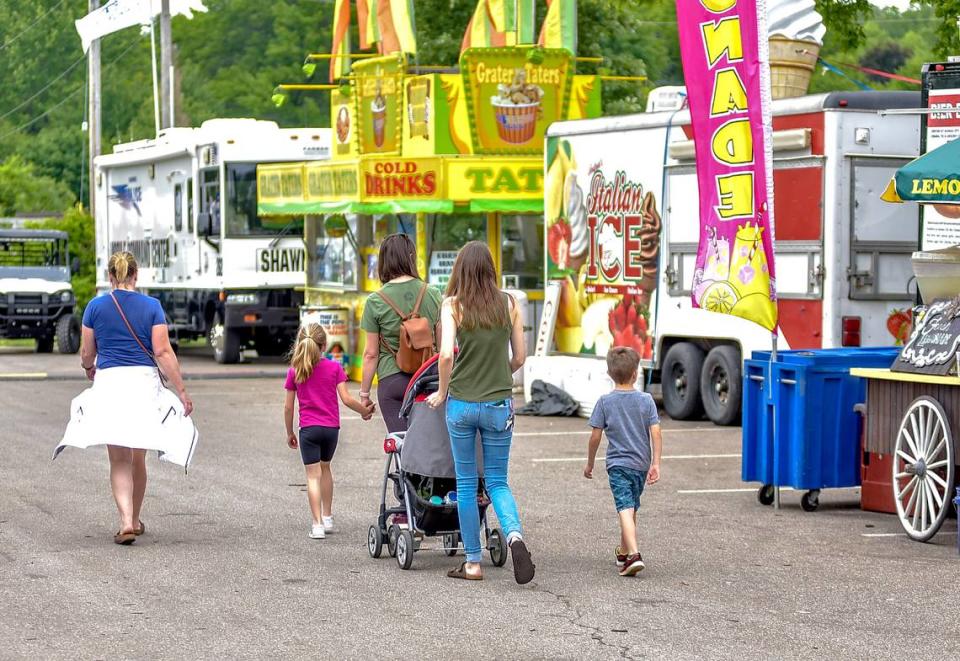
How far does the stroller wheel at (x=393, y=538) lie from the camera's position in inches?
388

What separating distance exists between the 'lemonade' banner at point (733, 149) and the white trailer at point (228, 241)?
1599cm

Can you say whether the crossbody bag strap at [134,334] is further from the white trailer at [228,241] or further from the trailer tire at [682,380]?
the white trailer at [228,241]

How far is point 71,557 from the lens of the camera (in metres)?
9.96

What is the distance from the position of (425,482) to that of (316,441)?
1124mm

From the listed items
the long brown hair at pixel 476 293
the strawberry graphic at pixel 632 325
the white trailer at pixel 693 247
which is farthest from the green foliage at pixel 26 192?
the long brown hair at pixel 476 293

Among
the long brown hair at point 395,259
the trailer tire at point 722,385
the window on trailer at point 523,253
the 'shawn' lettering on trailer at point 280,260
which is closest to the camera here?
the long brown hair at point 395,259

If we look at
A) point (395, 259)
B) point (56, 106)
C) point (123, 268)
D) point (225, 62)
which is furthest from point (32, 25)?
point (395, 259)

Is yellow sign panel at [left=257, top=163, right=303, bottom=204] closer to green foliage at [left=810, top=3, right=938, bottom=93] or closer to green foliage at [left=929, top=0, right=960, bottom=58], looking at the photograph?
green foliage at [left=929, top=0, right=960, bottom=58]

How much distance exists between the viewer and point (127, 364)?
10719 millimetres

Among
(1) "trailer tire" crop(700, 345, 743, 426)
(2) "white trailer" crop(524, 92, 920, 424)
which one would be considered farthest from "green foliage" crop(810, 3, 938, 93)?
(1) "trailer tire" crop(700, 345, 743, 426)

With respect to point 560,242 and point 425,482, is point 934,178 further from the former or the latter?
point 560,242

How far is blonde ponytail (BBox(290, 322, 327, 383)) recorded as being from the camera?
414 inches

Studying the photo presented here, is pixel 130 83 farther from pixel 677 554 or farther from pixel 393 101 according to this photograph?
pixel 677 554

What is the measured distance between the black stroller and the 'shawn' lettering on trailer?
1876cm
